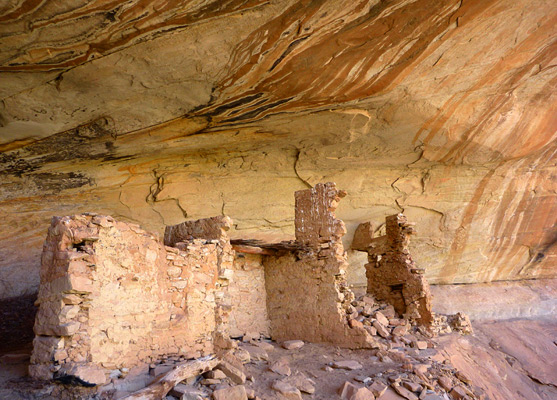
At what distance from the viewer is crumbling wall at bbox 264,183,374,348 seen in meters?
7.03

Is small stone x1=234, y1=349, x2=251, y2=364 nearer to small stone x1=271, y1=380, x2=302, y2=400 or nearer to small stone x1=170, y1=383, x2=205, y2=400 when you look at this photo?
small stone x1=271, y1=380, x2=302, y2=400

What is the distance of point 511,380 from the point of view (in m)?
8.91

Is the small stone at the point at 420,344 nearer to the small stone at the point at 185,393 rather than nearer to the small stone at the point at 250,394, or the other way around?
the small stone at the point at 250,394

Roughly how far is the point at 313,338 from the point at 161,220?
5.34 meters

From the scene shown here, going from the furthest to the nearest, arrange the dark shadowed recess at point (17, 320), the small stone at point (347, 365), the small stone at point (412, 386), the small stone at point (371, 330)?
the dark shadowed recess at point (17, 320), the small stone at point (371, 330), the small stone at point (347, 365), the small stone at point (412, 386)

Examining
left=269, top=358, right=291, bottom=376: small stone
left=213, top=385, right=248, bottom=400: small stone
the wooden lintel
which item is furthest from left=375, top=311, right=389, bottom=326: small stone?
left=213, top=385, right=248, bottom=400: small stone

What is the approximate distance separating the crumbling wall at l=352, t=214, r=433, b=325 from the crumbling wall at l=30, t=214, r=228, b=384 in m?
4.79

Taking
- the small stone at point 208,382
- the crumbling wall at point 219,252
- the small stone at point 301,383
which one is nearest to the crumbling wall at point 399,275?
the small stone at point 301,383

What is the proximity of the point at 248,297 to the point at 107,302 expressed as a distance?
3926 mm

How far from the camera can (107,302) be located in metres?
4.14

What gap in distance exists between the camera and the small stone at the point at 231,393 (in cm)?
415

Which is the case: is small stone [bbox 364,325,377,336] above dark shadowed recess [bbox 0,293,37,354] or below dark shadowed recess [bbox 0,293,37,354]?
below

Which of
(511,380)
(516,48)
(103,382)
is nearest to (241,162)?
(516,48)

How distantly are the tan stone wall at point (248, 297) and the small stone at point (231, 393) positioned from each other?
10.1 ft
